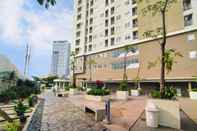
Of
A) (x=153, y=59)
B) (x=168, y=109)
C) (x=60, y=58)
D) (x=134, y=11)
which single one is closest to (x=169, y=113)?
(x=168, y=109)

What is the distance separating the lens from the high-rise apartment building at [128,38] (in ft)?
100

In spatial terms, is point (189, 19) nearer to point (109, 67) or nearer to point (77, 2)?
point (109, 67)

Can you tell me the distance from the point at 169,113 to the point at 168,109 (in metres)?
A: 0.19

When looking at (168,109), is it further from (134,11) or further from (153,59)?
(134,11)

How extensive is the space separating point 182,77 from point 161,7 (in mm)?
21641

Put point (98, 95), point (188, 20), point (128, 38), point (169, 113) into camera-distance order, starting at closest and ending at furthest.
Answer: point (169, 113), point (98, 95), point (188, 20), point (128, 38)

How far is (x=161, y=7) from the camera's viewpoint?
11.4 m

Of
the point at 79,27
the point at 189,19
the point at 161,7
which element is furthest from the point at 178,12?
the point at 79,27

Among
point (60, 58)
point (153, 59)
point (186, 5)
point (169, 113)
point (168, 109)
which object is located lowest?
point (169, 113)

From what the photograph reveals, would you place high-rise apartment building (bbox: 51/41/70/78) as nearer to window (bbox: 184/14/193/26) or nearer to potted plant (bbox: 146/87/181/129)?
window (bbox: 184/14/193/26)

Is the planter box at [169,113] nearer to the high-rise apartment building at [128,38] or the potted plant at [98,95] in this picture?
the potted plant at [98,95]

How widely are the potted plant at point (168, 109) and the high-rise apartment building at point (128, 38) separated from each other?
2176 cm

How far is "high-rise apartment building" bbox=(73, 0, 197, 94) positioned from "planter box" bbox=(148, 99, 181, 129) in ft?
72.6

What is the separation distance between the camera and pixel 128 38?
42219 mm
